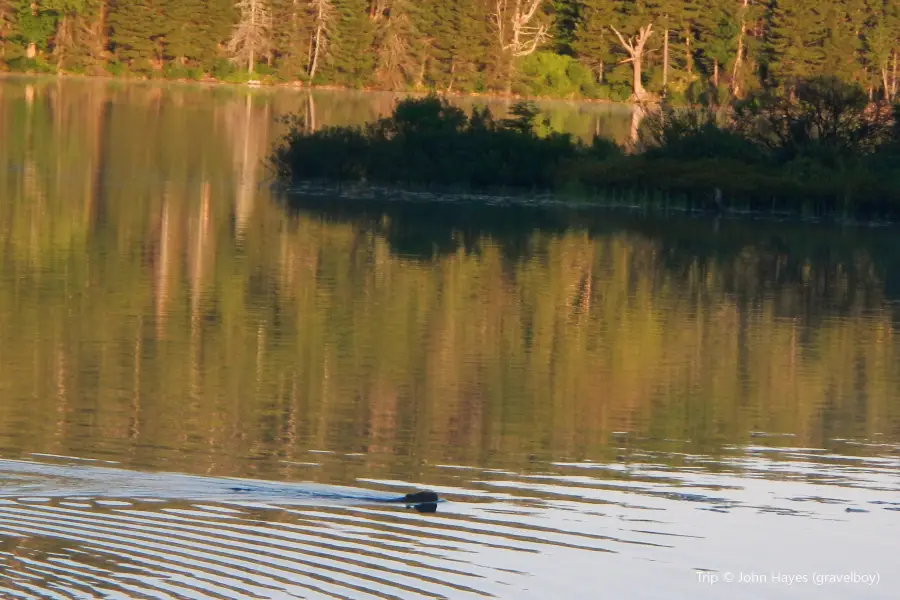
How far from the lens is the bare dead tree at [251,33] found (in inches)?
2608

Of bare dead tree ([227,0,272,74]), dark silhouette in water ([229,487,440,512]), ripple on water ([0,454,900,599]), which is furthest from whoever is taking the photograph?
bare dead tree ([227,0,272,74])

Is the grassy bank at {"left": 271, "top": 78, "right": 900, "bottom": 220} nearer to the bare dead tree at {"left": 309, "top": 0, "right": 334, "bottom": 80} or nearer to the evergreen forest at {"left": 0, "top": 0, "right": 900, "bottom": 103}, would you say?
the evergreen forest at {"left": 0, "top": 0, "right": 900, "bottom": 103}

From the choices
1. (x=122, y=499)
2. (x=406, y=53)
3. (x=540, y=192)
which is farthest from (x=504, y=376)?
(x=406, y=53)

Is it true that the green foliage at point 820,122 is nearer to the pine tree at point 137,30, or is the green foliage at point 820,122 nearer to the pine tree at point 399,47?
the pine tree at point 399,47

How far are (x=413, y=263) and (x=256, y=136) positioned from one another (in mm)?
20873

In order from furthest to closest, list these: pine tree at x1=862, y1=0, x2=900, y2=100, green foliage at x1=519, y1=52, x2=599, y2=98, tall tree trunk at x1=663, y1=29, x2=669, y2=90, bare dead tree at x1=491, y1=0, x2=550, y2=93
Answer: bare dead tree at x1=491, y1=0, x2=550, y2=93
green foliage at x1=519, y1=52, x2=599, y2=98
tall tree trunk at x1=663, y1=29, x2=669, y2=90
pine tree at x1=862, y1=0, x2=900, y2=100

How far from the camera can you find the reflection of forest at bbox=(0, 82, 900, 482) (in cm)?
1043

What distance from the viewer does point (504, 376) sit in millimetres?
12508

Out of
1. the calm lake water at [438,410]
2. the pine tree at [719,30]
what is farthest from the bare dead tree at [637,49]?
the calm lake water at [438,410]

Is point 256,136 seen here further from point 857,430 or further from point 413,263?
point 857,430

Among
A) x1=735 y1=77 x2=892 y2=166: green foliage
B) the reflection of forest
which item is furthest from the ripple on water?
x1=735 y1=77 x2=892 y2=166: green foliage

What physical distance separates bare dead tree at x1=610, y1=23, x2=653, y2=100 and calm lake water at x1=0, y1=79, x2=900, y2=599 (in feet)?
151

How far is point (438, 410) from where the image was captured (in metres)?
11.0

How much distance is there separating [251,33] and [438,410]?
188 ft
